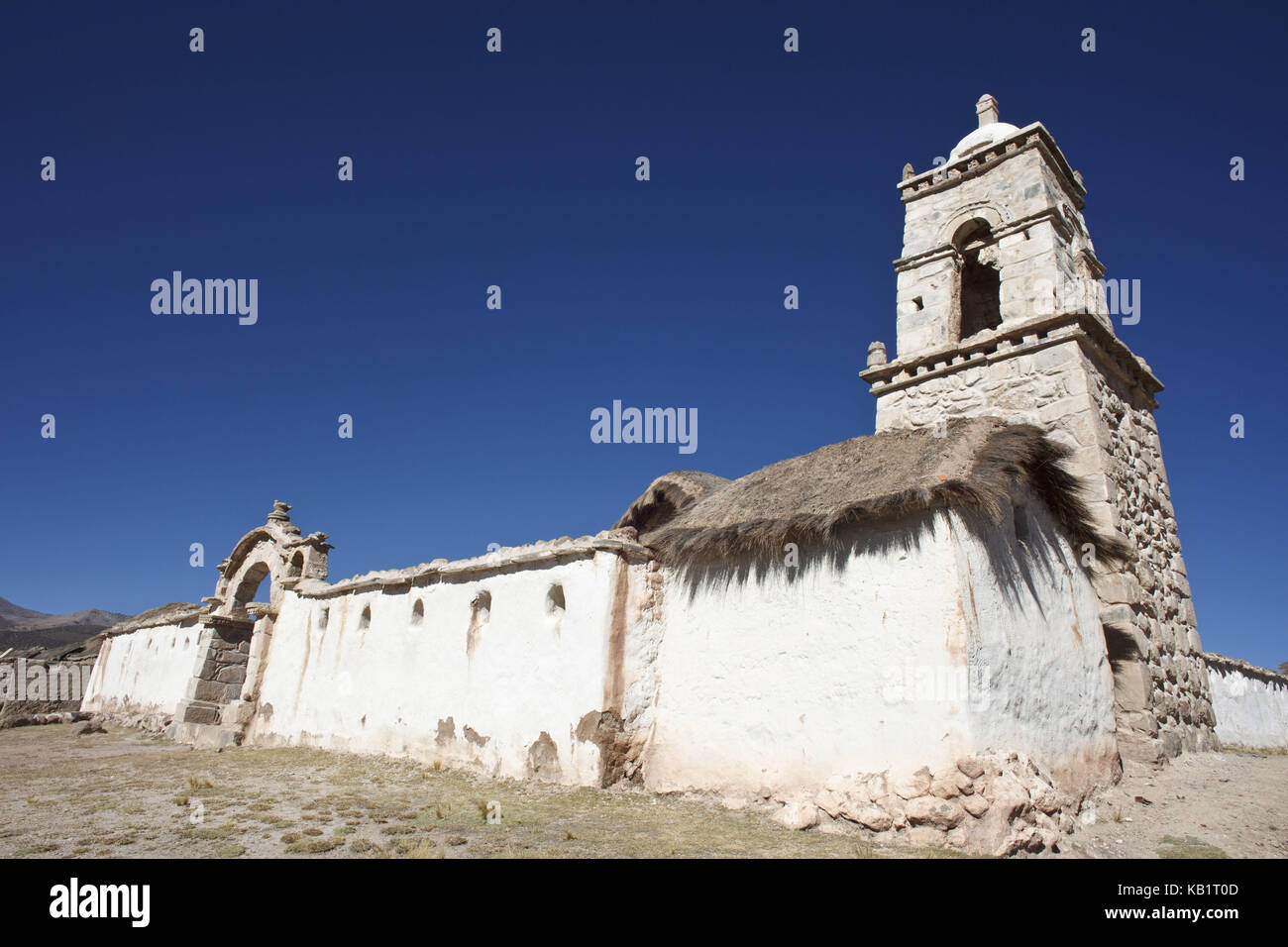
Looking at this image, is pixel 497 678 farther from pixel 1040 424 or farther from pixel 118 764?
pixel 1040 424

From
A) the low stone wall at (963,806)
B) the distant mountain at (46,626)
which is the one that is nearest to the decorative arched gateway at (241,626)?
the low stone wall at (963,806)

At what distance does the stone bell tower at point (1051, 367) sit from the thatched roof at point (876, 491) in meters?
0.87

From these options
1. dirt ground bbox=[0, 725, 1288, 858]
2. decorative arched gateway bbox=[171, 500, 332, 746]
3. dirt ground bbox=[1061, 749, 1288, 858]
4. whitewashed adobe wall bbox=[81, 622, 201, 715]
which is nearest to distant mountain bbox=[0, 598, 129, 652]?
whitewashed adobe wall bbox=[81, 622, 201, 715]

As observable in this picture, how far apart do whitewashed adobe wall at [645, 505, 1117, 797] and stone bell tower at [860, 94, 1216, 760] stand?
35.7 inches

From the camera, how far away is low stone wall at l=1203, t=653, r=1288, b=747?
1427cm

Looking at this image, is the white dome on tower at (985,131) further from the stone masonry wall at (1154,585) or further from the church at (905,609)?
the stone masonry wall at (1154,585)

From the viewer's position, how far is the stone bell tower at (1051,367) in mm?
9250

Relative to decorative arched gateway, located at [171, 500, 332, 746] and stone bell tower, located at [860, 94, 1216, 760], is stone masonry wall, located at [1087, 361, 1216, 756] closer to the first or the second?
stone bell tower, located at [860, 94, 1216, 760]

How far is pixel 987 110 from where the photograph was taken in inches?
538

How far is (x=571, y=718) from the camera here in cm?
909

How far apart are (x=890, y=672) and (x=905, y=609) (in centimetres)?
64

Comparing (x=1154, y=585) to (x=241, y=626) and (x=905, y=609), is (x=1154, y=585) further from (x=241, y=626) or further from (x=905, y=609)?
(x=241, y=626)
